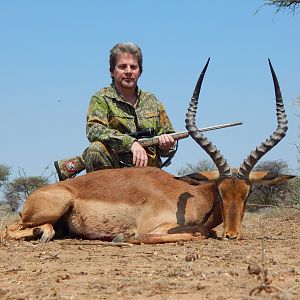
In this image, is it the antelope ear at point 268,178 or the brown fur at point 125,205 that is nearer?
the brown fur at point 125,205

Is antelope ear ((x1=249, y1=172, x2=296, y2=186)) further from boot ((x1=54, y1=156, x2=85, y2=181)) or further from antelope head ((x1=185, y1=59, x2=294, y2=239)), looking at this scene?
boot ((x1=54, y1=156, x2=85, y2=181))

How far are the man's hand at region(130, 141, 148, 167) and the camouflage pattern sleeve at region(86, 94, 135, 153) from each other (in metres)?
0.10

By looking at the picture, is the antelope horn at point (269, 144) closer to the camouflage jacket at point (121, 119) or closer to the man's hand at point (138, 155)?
the man's hand at point (138, 155)

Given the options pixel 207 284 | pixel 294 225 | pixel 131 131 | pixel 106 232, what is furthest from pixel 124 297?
pixel 294 225

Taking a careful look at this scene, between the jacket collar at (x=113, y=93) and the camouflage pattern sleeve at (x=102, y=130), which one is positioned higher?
the jacket collar at (x=113, y=93)

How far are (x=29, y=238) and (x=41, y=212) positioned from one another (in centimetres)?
30

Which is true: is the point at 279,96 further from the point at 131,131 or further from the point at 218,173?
the point at 131,131

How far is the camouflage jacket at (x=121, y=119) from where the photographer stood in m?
7.16

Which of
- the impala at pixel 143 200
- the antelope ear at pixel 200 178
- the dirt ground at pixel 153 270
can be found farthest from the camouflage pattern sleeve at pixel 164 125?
the dirt ground at pixel 153 270

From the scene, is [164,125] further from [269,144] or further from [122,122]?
[269,144]

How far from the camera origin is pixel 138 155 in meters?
7.07

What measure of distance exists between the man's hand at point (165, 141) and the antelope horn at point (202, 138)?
64 cm

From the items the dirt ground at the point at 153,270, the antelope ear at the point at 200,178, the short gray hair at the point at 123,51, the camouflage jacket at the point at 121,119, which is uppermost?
the short gray hair at the point at 123,51

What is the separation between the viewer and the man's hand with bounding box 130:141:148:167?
702 centimetres
